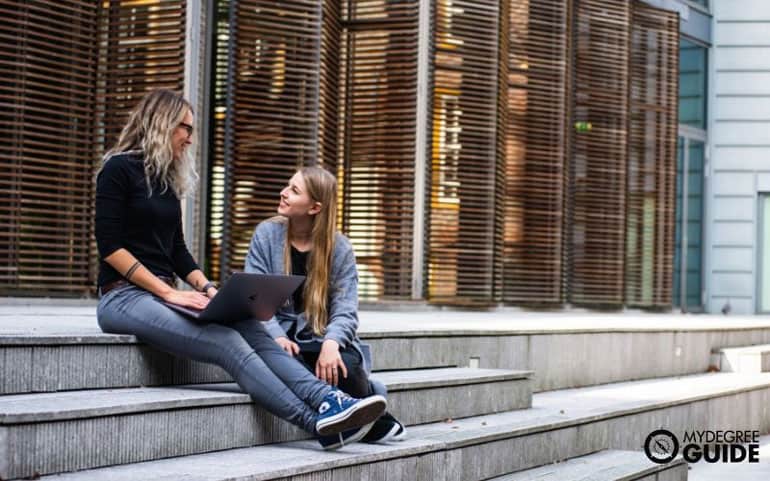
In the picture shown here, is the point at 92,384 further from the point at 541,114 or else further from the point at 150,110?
the point at 541,114

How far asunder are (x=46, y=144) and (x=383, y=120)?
415cm

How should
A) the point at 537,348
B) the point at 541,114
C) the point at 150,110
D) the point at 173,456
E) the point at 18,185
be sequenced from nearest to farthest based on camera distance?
the point at 173,456, the point at 150,110, the point at 537,348, the point at 18,185, the point at 541,114

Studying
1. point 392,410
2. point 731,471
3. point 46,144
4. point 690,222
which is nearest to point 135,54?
point 46,144

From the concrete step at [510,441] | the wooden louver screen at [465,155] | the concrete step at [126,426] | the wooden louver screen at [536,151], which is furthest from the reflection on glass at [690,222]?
the concrete step at [126,426]

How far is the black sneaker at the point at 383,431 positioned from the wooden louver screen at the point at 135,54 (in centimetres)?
560

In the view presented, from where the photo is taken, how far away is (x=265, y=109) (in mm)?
10750

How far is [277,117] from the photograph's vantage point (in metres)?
10.8

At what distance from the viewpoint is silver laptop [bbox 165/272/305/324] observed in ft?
14.5

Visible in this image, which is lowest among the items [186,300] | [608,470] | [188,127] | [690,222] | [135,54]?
[608,470]

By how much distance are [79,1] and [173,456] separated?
6.10 metres

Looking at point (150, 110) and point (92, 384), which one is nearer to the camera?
point (92, 384)

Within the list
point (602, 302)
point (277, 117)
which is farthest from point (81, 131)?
point (602, 302)

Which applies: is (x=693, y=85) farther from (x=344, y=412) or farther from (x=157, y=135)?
(x=344, y=412)

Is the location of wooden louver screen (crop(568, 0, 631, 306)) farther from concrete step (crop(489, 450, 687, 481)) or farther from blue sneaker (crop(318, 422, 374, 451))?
blue sneaker (crop(318, 422, 374, 451))
